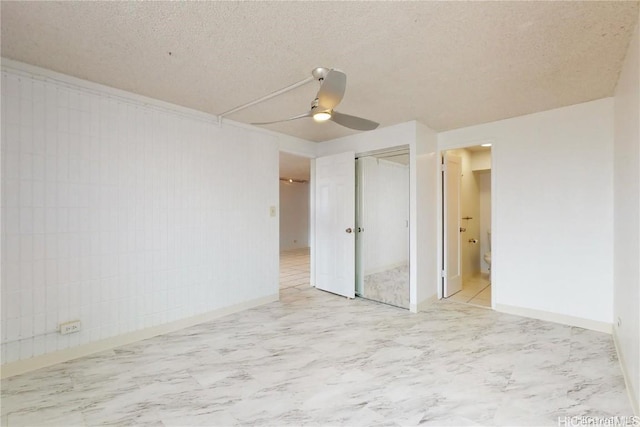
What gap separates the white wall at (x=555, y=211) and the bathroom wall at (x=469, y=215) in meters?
1.19

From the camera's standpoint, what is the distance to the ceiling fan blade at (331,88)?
178cm

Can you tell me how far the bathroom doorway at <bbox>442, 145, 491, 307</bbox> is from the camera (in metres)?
4.16

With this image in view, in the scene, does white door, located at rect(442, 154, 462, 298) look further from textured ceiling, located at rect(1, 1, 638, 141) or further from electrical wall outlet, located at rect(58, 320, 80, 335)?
electrical wall outlet, located at rect(58, 320, 80, 335)

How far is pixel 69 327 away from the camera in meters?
2.40

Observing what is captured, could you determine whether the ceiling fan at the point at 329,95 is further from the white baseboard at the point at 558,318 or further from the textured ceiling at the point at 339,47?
the white baseboard at the point at 558,318

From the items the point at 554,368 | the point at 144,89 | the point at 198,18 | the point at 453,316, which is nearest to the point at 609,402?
the point at 554,368

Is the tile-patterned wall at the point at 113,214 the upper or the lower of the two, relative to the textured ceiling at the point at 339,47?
lower

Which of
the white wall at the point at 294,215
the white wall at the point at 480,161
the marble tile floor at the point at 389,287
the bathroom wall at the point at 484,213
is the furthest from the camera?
the white wall at the point at 294,215

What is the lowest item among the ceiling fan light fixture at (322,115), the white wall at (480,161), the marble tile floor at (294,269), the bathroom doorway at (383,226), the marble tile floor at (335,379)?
the marble tile floor at (335,379)

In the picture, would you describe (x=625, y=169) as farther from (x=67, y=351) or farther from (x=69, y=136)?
(x=67, y=351)

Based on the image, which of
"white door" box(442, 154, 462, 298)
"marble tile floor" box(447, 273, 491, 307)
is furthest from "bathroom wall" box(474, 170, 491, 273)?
"white door" box(442, 154, 462, 298)

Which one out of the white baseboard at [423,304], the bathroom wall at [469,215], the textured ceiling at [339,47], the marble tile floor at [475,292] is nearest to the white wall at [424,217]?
the white baseboard at [423,304]

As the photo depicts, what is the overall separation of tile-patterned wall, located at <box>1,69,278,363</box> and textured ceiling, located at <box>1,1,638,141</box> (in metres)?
0.37

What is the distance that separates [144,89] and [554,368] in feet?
13.5
